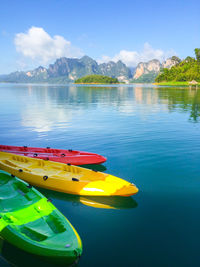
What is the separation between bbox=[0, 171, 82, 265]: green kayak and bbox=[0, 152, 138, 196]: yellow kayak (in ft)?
5.77

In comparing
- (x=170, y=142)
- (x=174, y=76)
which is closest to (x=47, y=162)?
(x=170, y=142)

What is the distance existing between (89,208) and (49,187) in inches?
110

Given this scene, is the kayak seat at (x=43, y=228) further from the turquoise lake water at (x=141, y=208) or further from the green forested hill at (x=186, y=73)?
the green forested hill at (x=186, y=73)

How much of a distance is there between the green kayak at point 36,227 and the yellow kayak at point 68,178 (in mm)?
1758

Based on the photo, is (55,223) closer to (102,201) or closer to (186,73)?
(102,201)

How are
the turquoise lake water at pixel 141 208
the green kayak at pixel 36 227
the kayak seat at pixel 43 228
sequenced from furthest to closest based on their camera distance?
the turquoise lake water at pixel 141 208, the kayak seat at pixel 43 228, the green kayak at pixel 36 227

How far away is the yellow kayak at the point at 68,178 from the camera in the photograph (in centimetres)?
1052

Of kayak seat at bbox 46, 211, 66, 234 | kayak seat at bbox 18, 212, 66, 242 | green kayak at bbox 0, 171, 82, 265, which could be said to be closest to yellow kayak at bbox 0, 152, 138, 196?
green kayak at bbox 0, 171, 82, 265

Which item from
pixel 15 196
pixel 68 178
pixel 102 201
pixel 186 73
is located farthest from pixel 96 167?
pixel 186 73

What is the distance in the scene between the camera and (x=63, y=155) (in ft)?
49.4

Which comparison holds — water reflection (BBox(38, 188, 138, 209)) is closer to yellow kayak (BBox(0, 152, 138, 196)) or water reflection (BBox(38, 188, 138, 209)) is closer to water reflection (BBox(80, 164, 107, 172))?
yellow kayak (BBox(0, 152, 138, 196))

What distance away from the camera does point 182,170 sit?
540 inches

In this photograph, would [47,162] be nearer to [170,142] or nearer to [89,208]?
[89,208]

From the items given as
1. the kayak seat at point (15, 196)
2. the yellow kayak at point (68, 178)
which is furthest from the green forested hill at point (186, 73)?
the kayak seat at point (15, 196)
